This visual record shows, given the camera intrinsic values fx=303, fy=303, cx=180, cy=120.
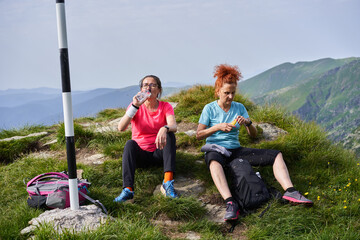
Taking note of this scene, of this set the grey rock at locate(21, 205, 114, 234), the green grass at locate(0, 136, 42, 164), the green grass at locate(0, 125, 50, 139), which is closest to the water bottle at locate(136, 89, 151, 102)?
the grey rock at locate(21, 205, 114, 234)

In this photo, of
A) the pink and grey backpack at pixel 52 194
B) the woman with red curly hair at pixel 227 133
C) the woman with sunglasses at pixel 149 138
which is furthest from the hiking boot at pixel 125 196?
the woman with red curly hair at pixel 227 133

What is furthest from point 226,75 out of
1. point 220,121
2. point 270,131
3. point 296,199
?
point 270,131

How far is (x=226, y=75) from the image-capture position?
454 centimetres

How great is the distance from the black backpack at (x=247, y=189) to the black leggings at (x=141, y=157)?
0.88 metres

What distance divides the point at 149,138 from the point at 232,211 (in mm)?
1667

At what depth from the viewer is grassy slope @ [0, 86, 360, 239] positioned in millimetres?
3284

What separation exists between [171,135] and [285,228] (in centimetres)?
189

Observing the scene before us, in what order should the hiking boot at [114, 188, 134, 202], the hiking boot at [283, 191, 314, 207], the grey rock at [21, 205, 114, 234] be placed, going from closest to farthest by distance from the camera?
the grey rock at [21, 205, 114, 234]
the hiking boot at [283, 191, 314, 207]
the hiking boot at [114, 188, 134, 202]

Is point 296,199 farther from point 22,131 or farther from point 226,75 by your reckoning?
point 22,131

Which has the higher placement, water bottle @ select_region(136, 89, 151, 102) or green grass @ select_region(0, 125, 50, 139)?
water bottle @ select_region(136, 89, 151, 102)

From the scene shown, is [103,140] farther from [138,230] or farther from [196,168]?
[138,230]

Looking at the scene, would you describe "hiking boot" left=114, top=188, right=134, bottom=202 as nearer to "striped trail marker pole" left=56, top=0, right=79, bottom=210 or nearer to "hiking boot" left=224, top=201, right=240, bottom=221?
"striped trail marker pole" left=56, top=0, right=79, bottom=210

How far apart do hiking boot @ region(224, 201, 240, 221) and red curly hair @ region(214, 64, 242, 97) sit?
178 centimetres

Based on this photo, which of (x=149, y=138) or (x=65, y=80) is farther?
(x=149, y=138)
